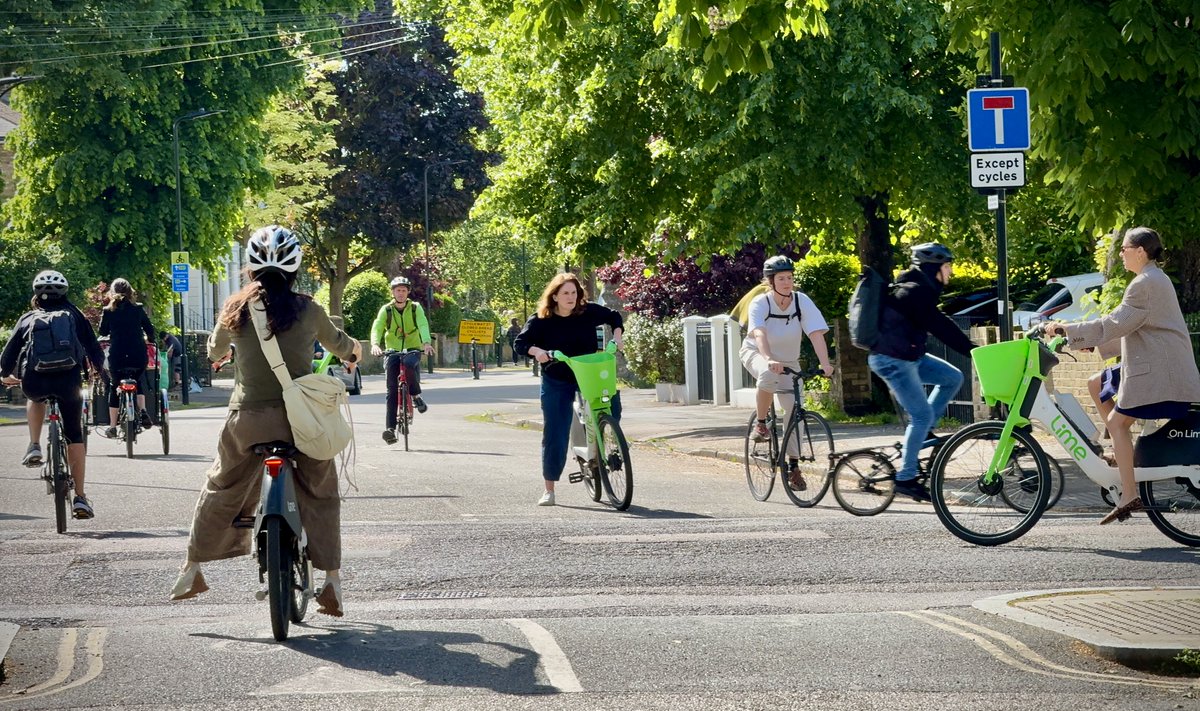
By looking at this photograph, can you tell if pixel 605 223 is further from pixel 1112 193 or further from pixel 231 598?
pixel 231 598

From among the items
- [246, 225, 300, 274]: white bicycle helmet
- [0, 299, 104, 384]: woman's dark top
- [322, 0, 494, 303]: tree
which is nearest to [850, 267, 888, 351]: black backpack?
[246, 225, 300, 274]: white bicycle helmet

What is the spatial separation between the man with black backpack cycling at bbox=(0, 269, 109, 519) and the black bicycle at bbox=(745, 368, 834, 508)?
198 inches

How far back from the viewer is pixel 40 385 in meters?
11.1

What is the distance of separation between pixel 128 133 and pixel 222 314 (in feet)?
118

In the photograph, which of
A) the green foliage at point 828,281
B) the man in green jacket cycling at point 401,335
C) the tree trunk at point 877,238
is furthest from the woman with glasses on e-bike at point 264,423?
the green foliage at point 828,281

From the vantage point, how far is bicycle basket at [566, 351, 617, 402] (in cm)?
1185

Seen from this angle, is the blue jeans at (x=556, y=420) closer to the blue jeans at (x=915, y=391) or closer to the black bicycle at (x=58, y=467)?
the blue jeans at (x=915, y=391)

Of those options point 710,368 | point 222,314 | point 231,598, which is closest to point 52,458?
point 231,598

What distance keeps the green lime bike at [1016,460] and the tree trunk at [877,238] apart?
12532 millimetres

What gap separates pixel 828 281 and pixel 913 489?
1338 centimetres

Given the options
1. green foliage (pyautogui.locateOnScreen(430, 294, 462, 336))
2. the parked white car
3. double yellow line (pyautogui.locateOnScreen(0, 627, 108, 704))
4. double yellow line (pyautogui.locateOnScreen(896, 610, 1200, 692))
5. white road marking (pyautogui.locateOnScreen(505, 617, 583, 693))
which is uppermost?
green foliage (pyautogui.locateOnScreen(430, 294, 462, 336))

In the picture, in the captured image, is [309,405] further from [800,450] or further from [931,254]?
[800,450]

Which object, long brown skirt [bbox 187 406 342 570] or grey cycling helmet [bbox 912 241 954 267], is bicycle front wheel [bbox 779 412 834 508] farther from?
long brown skirt [bbox 187 406 342 570]

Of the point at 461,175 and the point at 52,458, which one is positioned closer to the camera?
the point at 52,458
